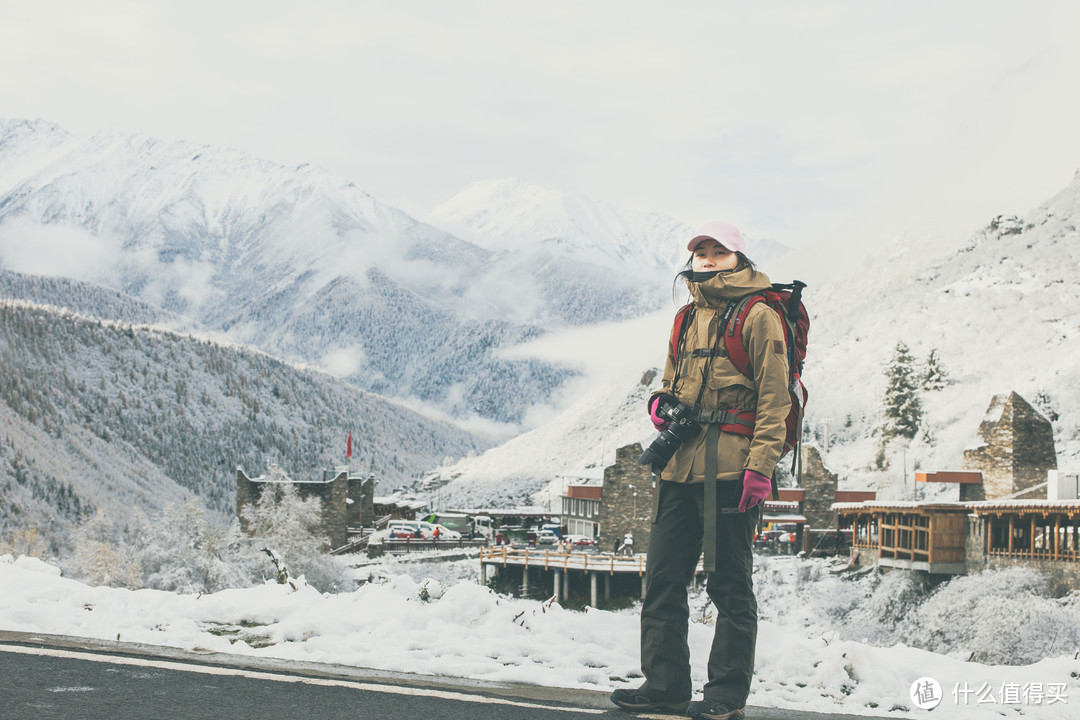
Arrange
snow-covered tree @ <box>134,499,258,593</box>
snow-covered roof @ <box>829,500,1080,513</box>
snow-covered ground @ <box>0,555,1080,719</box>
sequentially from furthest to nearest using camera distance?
snow-covered tree @ <box>134,499,258,593</box>, snow-covered roof @ <box>829,500,1080,513</box>, snow-covered ground @ <box>0,555,1080,719</box>

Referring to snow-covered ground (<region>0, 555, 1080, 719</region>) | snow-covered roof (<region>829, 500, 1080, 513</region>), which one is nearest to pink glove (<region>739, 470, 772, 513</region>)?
snow-covered ground (<region>0, 555, 1080, 719</region>)

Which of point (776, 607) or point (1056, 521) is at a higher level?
point (1056, 521)

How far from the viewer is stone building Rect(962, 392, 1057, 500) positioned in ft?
145

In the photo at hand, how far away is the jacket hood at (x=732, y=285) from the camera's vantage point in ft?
17.1

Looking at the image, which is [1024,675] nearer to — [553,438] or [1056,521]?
[1056,521]

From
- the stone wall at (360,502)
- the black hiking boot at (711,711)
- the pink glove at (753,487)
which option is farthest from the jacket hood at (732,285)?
the stone wall at (360,502)

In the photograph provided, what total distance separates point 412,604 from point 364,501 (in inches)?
2604

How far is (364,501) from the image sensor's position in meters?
72.1

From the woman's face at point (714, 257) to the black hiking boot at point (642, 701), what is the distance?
7.69ft

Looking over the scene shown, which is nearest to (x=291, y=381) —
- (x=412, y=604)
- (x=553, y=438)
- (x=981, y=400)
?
(x=553, y=438)

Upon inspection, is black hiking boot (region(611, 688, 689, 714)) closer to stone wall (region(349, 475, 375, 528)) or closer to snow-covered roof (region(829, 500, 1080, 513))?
snow-covered roof (region(829, 500, 1080, 513))

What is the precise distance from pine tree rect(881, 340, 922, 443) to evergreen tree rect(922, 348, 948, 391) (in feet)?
17.8

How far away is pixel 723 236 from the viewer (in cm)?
538

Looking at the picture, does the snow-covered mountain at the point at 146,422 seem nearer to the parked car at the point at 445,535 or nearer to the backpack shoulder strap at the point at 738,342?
the parked car at the point at 445,535
